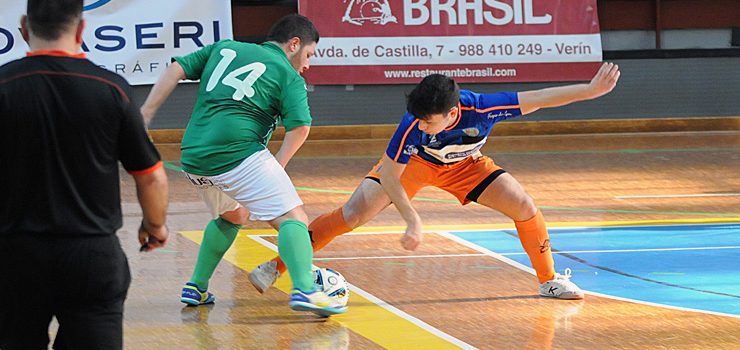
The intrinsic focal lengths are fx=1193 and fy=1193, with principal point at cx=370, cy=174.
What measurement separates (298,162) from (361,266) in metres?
6.48

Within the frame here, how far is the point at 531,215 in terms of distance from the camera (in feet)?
21.9

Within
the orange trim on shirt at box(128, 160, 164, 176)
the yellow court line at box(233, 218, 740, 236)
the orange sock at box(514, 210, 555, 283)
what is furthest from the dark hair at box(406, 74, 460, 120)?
Answer: the yellow court line at box(233, 218, 740, 236)

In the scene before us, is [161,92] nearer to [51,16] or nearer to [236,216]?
[236,216]

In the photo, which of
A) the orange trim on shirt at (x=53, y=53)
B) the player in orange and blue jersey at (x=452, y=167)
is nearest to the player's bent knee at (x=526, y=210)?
the player in orange and blue jersey at (x=452, y=167)

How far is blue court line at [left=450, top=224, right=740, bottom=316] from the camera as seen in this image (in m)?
6.86

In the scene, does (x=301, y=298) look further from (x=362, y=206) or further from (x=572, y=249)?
(x=572, y=249)

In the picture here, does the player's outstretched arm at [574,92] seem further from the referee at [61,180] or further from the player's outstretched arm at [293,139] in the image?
the referee at [61,180]

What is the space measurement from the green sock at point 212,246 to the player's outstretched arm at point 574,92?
170cm

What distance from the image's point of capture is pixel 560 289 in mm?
6641

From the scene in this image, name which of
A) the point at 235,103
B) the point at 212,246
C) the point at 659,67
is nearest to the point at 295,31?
the point at 235,103

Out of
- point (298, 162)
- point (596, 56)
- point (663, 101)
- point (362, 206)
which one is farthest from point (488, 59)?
point (362, 206)

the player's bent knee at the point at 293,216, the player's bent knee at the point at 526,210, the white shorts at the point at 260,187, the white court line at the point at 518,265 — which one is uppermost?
the white shorts at the point at 260,187

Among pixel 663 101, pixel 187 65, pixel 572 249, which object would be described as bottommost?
pixel 663 101

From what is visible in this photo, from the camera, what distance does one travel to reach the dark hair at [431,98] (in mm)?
5938
